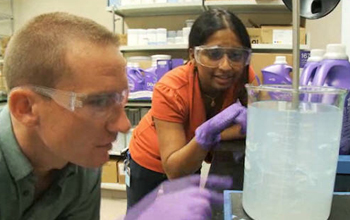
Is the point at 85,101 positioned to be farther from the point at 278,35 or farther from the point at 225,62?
the point at 278,35

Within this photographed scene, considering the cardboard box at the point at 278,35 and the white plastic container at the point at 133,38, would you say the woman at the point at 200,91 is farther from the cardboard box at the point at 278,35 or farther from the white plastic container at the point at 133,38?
the white plastic container at the point at 133,38

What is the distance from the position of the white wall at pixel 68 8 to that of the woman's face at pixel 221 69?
2.18 meters

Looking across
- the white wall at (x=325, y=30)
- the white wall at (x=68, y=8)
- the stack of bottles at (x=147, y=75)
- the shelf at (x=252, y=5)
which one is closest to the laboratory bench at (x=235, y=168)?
the stack of bottles at (x=147, y=75)

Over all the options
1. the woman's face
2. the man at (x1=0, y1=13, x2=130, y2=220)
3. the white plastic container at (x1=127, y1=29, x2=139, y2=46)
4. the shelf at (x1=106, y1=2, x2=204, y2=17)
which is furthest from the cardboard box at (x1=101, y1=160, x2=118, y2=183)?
the man at (x1=0, y1=13, x2=130, y2=220)

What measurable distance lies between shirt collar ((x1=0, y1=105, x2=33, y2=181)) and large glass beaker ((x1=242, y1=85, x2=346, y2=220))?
1.85 feet

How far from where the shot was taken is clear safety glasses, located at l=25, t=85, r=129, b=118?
75 centimetres

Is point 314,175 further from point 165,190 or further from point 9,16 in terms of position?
point 9,16

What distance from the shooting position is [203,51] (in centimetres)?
125

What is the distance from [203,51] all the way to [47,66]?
0.65m

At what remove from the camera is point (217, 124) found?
109 cm

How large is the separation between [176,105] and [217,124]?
212 mm

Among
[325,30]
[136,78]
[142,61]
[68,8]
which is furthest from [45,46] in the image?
[68,8]

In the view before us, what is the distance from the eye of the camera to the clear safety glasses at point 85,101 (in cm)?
75

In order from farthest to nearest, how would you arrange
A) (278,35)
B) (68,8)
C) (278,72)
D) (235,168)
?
(68,8) < (278,35) < (278,72) < (235,168)
